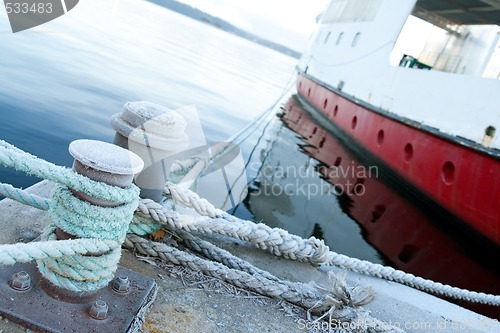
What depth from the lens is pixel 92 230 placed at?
1317mm

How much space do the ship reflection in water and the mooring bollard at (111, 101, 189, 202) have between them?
307 cm

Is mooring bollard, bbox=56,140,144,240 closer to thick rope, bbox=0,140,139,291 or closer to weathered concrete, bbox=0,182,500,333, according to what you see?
thick rope, bbox=0,140,139,291

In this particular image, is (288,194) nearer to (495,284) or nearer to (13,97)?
(495,284)

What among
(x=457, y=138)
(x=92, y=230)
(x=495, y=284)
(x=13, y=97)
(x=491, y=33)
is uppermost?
(x=491, y=33)

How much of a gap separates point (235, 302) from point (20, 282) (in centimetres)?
88

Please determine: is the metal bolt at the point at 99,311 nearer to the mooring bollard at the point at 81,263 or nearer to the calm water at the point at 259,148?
the mooring bollard at the point at 81,263

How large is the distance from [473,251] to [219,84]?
37.8 feet

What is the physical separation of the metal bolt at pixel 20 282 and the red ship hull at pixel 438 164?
5.24m

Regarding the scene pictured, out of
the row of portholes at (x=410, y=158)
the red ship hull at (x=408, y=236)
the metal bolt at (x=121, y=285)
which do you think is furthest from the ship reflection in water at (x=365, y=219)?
the metal bolt at (x=121, y=285)

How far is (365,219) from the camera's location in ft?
19.4

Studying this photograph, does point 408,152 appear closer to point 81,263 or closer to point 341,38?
point 81,263

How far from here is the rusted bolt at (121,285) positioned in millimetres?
1483

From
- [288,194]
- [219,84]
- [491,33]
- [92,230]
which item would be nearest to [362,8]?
[491,33]

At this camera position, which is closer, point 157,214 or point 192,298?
point 192,298
